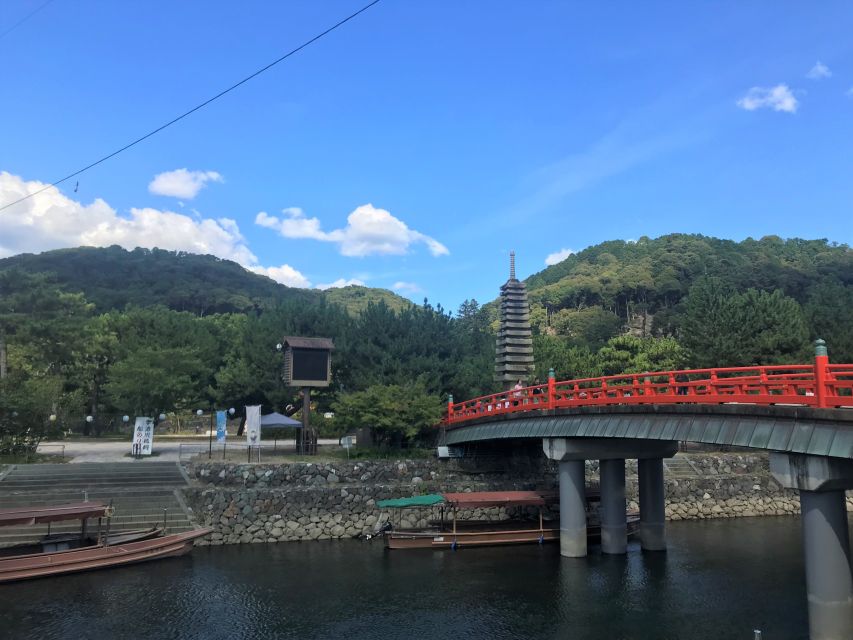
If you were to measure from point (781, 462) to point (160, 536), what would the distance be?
25.7 metres

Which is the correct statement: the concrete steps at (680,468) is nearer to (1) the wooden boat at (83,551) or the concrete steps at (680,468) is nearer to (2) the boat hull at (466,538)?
(2) the boat hull at (466,538)

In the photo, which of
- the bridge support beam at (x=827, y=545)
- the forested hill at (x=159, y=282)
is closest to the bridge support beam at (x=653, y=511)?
the bridge support beam at (x=827, y=545)

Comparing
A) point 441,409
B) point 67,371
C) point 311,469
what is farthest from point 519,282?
point 67,371

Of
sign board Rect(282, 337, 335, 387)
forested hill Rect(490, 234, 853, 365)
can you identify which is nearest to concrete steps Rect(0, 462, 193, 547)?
sign board Rect(282, 337, 335, 387)

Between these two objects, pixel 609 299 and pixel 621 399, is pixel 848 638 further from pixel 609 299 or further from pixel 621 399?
pixel 609 299

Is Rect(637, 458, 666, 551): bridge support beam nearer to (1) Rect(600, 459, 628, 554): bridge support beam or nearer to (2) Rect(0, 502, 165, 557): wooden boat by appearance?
(1) Rect(600, 459, 628, 554): bridge support beam

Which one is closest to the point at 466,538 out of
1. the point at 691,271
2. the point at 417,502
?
Answer: the point at 417,502

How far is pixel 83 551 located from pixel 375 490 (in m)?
14.6

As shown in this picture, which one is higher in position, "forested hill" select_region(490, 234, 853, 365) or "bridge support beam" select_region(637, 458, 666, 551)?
"forested hill" select_region(490, 234, 853, 365)

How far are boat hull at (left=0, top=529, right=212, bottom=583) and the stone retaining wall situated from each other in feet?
10.5

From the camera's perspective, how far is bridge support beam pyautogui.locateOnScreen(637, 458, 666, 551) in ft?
93.9

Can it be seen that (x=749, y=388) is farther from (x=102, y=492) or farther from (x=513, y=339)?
(x=102, y=492)

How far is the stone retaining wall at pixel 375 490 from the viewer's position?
→ 31.1 m

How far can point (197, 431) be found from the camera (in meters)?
57.3
